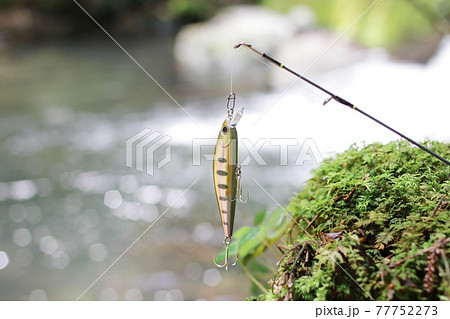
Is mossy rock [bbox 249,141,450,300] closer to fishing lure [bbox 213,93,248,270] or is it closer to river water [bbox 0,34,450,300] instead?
fishing lure [bbox 213,93,248,270]

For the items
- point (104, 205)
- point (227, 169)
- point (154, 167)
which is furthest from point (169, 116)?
point (227, 169)

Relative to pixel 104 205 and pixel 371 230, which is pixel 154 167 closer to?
pixel 104 205

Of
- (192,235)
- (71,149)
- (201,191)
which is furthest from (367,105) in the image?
(71,149)

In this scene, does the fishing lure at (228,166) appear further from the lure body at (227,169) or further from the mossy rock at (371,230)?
the mossy rock at (371,230)

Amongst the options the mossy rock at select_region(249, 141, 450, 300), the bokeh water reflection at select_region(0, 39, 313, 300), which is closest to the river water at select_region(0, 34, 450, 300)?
the bokeh water reflection at select_region(0, 39, 313, 300)

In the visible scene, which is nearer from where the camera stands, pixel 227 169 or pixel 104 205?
pixel 227 169

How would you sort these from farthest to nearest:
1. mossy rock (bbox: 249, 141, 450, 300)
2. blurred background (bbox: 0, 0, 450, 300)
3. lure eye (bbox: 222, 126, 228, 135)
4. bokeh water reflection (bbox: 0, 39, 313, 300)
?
blurred background (bbox: 0, 0, 450, 300) → bokeh water reflection (bbox: 0, 39, 313, 300) → lure eye (bbox: 222, 126, 228, 135) → mossy rock (bbox: 249, 141, 450, 300)
